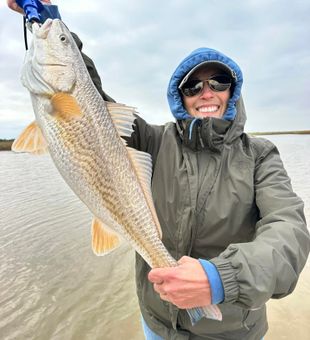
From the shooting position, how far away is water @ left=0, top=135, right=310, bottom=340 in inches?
226

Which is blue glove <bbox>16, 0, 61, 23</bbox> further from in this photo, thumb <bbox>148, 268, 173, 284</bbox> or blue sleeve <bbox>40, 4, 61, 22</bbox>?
thumb <bbox>148, 268, 173, 284</bbox>

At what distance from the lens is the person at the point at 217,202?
1.84 metres

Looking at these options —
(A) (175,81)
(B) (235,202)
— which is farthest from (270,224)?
(A) (175,81)

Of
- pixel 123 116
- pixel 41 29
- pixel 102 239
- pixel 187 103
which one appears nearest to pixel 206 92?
pixel 187 103

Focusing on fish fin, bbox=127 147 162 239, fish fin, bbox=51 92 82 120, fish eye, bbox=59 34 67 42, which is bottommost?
fish fin, bbox=127 147 162 239

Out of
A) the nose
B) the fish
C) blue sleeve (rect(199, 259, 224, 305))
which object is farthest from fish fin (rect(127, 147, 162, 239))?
the nose

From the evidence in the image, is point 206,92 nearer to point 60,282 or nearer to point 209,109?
point 209,109

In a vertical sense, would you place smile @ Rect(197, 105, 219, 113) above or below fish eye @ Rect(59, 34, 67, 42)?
below

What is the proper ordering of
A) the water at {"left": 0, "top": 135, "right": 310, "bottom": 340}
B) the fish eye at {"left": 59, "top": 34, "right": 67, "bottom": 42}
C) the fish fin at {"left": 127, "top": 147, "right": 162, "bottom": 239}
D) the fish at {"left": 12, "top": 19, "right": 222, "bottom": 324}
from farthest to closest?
1. the water at {"left": 0, "top": 135, "right": 310, "bottom": 340}
2. the fish eye at {"left": 59, "top": 34, "right": 67, "bottom": 42}
3. the fish fin at {"left": 127, "top": 147, "right": 162, "bottom": 239}
4. the fish at {"left": 12, "top": 19, "right": 222, "bottom": 324}

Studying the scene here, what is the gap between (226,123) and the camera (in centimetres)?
277

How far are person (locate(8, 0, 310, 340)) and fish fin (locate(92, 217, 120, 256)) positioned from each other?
48cm

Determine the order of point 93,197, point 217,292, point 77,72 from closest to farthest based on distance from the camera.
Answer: point 217,292
point 93,197
point 77,72

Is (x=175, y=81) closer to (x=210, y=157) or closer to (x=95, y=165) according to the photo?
(x=210, y=157)

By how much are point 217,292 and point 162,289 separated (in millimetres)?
303
